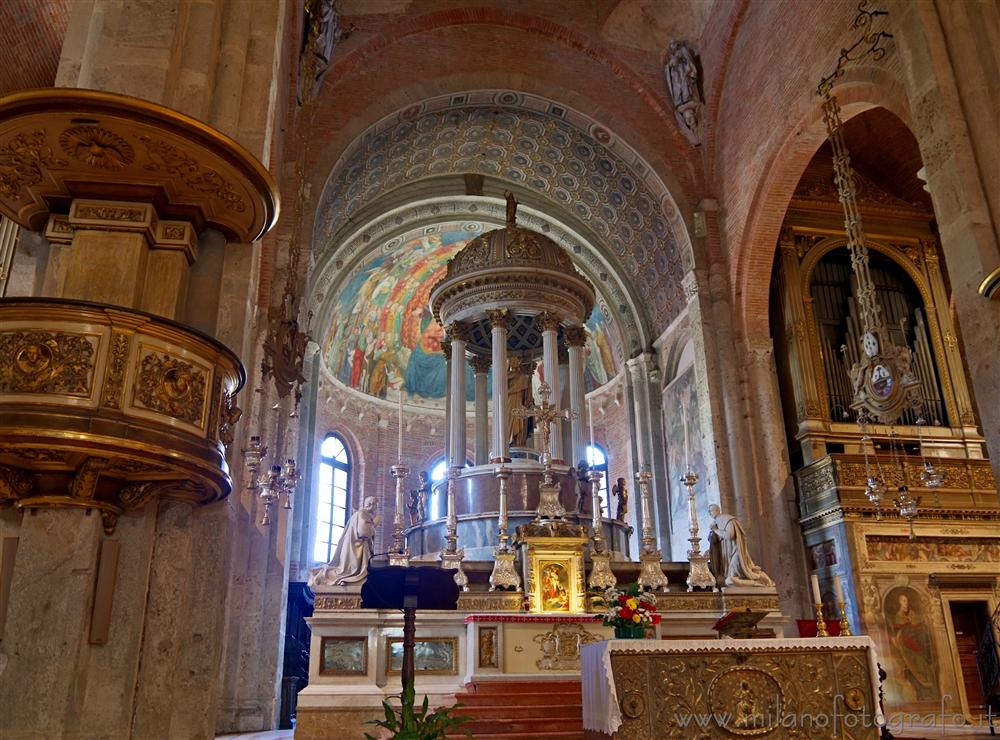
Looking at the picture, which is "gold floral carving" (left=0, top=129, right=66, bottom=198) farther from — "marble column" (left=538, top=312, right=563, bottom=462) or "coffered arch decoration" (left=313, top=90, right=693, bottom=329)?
"coffered arch decoration" (left=313, top=90, right=693, bottom=329)

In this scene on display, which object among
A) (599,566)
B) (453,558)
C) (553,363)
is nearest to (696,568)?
(599,566)

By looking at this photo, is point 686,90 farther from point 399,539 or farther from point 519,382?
point 399,539

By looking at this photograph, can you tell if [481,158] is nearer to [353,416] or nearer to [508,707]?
[353,416]

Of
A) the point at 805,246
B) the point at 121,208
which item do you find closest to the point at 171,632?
the point at 121,208

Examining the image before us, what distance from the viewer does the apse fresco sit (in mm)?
19078

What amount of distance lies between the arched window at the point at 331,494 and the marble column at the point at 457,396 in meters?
6.33

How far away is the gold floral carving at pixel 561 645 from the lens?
28.3 ft

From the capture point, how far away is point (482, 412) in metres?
14.3

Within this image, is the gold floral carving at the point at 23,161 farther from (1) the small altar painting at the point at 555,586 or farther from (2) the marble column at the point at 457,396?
(2) the marble column at the point at 457,396

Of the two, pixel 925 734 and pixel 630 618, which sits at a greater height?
pixel 630 618

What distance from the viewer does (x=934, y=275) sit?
1441 centimetres

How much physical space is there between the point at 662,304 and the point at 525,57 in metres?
5.45

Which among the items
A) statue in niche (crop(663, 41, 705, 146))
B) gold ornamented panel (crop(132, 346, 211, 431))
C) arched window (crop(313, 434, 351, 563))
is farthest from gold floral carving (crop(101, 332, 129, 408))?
arched window (crop(313, 434, 351, 563))

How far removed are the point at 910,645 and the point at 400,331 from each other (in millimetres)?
13564
